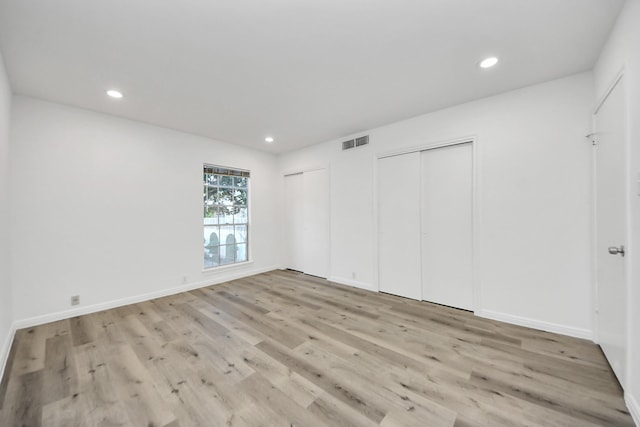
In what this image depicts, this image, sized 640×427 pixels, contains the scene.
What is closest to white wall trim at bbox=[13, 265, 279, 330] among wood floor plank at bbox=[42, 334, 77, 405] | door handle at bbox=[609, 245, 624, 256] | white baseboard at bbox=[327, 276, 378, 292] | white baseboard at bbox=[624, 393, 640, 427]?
wood floor plank at bbox=[42, 334, 77, 405]

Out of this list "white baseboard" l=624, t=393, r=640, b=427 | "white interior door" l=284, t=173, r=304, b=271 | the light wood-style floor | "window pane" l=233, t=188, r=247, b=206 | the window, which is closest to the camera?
"white baseboard" l=624, t=393, r=640, b=427

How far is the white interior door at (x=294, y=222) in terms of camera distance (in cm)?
526

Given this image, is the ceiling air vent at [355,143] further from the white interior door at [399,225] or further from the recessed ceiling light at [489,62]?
the recessed ceiling light at [489,62]

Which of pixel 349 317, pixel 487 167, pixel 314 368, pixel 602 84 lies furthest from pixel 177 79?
pixel 602 84

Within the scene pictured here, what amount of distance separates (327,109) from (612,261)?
3.11 metres

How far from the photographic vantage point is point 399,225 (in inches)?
146

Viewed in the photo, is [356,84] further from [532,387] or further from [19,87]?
[19,87]

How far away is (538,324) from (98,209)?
5.48 m

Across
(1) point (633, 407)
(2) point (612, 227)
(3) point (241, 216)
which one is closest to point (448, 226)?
(2) point (612, 227)

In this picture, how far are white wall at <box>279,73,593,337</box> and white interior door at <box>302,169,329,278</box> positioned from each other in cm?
218

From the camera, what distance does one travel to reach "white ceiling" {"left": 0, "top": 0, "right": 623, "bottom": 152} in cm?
165

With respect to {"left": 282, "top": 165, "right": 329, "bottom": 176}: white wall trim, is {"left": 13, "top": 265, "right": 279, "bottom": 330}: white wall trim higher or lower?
lower

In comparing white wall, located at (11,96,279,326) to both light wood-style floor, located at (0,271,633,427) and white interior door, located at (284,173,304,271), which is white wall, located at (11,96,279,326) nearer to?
light wood-style floor, located at (0,271,633,427)

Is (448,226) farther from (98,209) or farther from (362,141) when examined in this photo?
(98,209)
